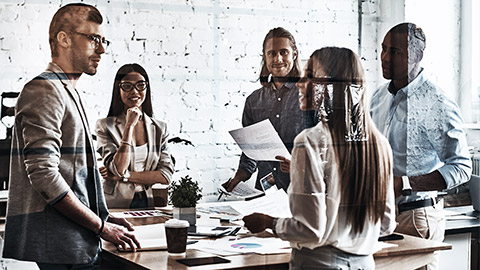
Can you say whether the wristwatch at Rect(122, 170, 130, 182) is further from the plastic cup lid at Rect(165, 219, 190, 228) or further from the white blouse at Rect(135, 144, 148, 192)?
the plastic cup lid at Rect(165, 219, 190, 228)

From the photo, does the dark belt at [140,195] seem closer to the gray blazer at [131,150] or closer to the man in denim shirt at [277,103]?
the gray blazer at [131,150]

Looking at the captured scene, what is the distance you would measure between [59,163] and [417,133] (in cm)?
120

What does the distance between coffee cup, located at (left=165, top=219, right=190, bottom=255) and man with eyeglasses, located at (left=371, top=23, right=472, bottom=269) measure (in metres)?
0.72

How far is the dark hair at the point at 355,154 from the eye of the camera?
1947 mm

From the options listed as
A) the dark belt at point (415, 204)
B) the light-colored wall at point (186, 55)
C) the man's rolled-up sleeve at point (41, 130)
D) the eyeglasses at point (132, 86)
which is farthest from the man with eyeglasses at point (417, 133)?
the man's rolled-up sleeve at point (41, 130)

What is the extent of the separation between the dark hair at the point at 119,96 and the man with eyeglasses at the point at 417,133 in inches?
29.7

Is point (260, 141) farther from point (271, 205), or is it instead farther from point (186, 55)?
point (186, 55)

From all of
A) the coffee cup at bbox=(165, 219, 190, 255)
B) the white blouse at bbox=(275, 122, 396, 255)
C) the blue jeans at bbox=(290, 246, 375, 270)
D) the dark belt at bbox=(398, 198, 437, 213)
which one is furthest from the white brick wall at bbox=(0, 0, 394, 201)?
the dark belt at bbox=(398, 198, 437, 213)

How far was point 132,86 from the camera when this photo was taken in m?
1.57

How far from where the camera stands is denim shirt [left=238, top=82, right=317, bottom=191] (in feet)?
5.73

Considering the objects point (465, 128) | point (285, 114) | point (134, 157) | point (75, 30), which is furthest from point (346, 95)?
point (75, 30)

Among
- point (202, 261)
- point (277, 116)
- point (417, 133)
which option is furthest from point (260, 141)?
point (417, 133)

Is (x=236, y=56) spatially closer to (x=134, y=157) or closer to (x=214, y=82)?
(x=214, y=82)

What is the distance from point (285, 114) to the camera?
1.83 m
